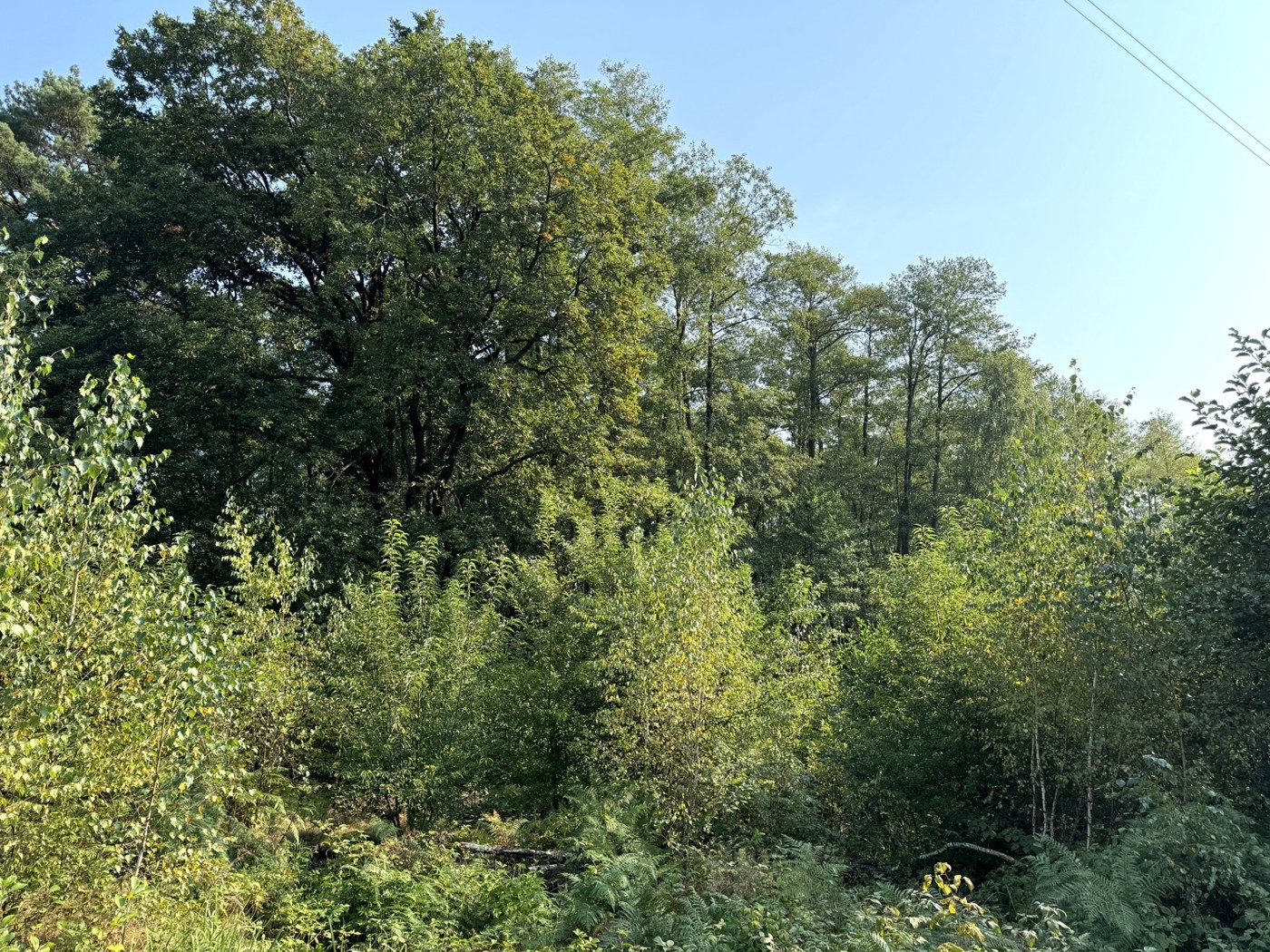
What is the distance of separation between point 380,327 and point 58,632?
12.2 metres

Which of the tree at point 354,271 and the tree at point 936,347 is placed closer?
the tree at point 354,271

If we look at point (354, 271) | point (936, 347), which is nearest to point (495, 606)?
A: point (354, 271)

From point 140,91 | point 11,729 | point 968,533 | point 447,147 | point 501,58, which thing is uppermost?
point 501,58

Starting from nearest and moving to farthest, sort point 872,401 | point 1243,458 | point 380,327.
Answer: point 1243,458 → point 380,327 → point 872,401

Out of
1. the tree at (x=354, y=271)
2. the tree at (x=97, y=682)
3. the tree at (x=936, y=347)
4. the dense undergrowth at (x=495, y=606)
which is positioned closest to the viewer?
the tree at (x=97, y=682)

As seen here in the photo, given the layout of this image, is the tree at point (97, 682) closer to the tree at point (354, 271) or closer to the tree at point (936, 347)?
the tree at point (354, 271)

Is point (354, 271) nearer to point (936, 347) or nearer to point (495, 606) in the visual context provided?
point (495, 606)

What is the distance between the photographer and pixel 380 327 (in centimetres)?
1636

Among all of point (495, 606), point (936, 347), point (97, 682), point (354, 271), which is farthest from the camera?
point (936, 347)

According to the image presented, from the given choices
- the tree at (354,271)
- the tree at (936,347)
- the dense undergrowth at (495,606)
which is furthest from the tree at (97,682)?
Answer: the tree at (936,347)

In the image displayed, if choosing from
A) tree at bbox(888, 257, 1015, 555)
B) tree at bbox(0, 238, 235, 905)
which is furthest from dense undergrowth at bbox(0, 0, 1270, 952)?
tree at bbox(888, 257, 1015, 555)


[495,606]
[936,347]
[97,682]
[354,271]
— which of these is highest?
[936,347]

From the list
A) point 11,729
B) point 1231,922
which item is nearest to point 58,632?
point 11,729

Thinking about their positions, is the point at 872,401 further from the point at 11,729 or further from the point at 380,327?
the point at 11,729
